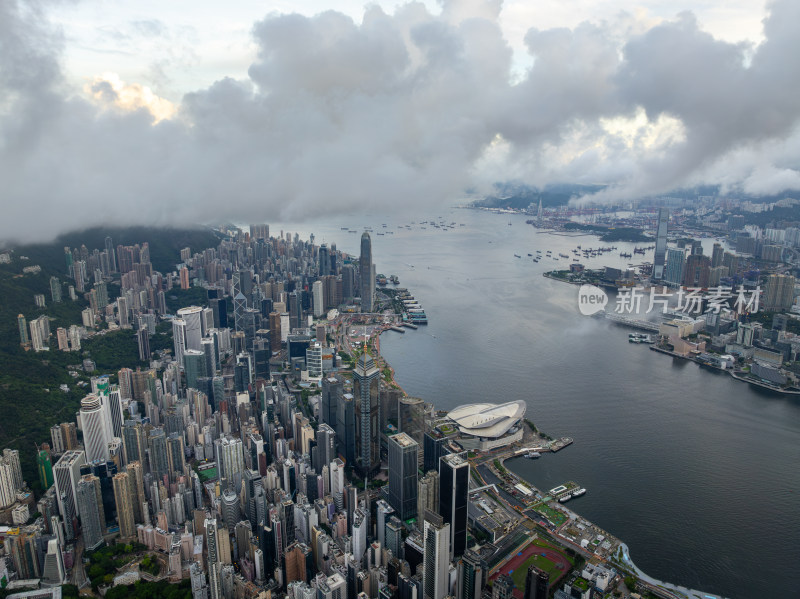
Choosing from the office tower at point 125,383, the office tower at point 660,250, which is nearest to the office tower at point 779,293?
the office tower at point 660,250

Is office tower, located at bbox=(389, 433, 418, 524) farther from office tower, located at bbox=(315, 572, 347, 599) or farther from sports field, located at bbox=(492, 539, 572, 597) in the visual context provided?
office tower, located at bbox=(315, 572, 347, 599)

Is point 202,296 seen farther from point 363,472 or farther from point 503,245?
point 503,245

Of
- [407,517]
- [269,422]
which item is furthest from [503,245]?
[407,517]

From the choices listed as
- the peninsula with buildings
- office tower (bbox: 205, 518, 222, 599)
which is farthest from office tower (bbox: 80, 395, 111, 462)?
office tower (bbox: 205, 518, 222, 599)

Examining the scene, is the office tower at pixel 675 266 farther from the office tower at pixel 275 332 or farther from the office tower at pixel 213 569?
the office tower at pixel 213 569

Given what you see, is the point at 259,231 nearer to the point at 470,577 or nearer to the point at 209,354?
the point at 209,354
